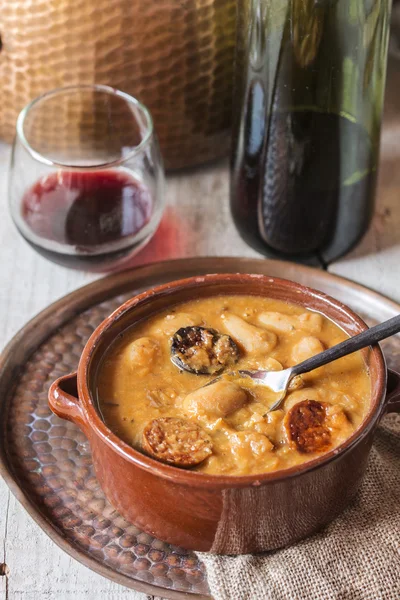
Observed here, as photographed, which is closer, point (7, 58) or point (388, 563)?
point (388, 563)

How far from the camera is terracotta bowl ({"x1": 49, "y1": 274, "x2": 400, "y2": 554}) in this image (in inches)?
38.3

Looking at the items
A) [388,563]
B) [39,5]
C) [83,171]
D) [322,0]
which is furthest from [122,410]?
[39,5]

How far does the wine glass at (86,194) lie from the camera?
1492 mm

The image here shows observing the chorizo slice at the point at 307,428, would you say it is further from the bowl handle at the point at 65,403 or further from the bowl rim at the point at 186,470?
the bowl handle at the point at 65,403

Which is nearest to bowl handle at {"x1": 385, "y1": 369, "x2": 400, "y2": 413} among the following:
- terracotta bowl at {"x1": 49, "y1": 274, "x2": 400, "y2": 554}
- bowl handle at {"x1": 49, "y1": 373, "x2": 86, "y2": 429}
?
terracotta bowl at {"x1": 49, "y1": 274, "x2": 400, "y2": 554}

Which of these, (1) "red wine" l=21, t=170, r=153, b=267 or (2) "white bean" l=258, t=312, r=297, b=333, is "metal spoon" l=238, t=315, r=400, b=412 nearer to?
(2) "white bean" l=258, t=312, r=297, b=333

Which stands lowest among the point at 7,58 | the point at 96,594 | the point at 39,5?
the point at 96,594

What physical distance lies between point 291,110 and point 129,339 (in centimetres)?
46

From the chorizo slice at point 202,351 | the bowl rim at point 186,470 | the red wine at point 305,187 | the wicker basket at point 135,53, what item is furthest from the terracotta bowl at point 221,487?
the wicker basket at point 135,53

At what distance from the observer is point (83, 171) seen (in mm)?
1461

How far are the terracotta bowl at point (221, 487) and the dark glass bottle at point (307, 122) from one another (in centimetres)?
35

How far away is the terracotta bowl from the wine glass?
36cm

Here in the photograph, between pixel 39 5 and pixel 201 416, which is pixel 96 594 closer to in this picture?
pixel 201 416

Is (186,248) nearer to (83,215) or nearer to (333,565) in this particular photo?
(83,215)
